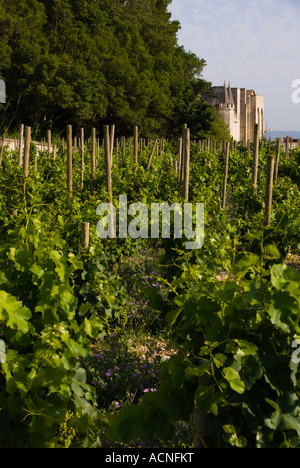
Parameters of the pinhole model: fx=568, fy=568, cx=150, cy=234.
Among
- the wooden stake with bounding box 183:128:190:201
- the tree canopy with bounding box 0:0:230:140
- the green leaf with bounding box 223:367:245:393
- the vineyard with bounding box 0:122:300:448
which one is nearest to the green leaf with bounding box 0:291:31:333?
the vineyard with bounding box 0:122:300:448

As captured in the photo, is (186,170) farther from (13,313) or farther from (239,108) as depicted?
(239,108)

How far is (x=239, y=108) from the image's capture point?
7688 centimetres

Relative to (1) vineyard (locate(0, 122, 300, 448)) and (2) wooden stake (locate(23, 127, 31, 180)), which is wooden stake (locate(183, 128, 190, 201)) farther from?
(2) wooden stake (locate(23, 127, 31, 180))

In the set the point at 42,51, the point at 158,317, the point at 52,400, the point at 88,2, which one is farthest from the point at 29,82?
the point at 52,400

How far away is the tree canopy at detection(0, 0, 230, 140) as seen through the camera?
29331 millimetres

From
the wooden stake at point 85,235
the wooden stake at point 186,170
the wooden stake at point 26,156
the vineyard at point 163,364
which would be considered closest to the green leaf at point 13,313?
the vineyard at point 163,364

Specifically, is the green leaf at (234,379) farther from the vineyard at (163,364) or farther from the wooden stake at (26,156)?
the wooden stake at (26,156)

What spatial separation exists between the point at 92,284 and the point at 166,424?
259 centimetres

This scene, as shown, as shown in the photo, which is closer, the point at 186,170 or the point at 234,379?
the point at 234,379

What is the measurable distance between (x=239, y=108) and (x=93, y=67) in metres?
46.5

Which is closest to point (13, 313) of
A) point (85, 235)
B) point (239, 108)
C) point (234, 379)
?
point (234, 379)

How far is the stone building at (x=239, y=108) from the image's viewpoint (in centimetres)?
6612

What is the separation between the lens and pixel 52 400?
2.98 metres

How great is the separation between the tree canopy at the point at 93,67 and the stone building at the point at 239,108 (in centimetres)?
1897
